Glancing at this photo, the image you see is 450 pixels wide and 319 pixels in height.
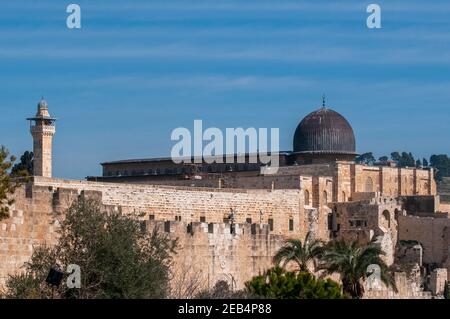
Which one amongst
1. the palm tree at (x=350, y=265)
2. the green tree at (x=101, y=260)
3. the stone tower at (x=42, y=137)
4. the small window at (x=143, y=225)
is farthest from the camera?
the stone tower at (x=42, y=137)

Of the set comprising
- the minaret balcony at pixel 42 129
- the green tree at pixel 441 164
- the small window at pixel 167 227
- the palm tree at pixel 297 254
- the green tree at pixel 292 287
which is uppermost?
the green tree at pixel 441 164

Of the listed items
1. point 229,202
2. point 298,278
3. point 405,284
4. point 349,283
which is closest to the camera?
point 298,278

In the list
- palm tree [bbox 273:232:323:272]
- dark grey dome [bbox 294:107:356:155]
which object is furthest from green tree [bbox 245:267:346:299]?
dark grey dome [bbox 294:107:356:155]

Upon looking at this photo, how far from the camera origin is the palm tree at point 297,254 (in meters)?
42.1

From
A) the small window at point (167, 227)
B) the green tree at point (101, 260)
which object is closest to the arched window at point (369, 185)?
the small window at point (167, 227)

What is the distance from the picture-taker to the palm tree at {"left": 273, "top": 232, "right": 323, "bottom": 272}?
138 ft

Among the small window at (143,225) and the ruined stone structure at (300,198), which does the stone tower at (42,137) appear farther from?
the small window at (143,225)

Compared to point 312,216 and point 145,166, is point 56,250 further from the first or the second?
point 145,166

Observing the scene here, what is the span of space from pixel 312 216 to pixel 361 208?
262 centimetres

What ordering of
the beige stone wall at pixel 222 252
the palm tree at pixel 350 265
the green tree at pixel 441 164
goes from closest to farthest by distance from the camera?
the beige stone wall at pixel 222 252 < the palm tree at pixel 350 265 < the green tree at pixel 441 164

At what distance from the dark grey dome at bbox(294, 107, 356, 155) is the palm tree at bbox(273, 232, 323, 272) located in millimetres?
33026

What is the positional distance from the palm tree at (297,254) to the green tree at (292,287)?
13.5 ft
